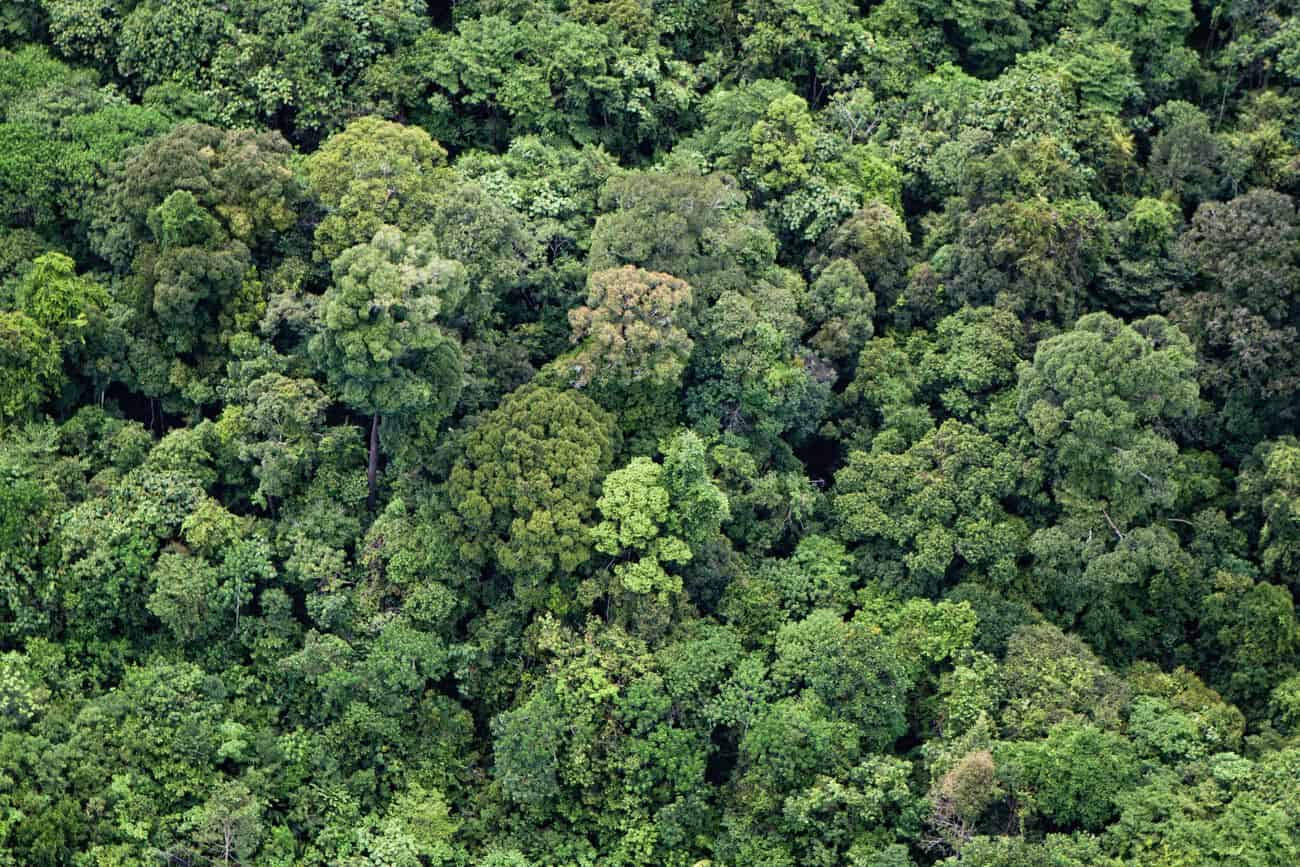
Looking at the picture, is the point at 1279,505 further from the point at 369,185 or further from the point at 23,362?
the point at 23,362

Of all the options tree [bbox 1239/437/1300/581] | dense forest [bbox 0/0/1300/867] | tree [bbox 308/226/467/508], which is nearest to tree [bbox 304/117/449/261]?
dense forest [bbox 0/0/1300/867]

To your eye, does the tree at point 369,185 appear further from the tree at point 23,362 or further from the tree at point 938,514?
the tree at point 938,514

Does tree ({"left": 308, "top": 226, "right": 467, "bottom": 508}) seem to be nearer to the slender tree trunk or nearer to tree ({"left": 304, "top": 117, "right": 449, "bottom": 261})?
the slender tree trunk

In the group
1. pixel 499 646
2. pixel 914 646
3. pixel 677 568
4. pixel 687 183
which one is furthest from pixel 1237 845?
pixel 687 183

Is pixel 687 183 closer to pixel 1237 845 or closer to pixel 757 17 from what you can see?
pixel 757 17

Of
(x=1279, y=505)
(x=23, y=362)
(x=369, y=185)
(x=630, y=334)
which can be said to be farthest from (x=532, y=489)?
(x=1279, y=505)

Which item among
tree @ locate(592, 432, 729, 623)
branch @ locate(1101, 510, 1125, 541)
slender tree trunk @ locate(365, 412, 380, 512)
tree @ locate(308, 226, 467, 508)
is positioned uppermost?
tree @ locate(308, 226, 467, 508)
